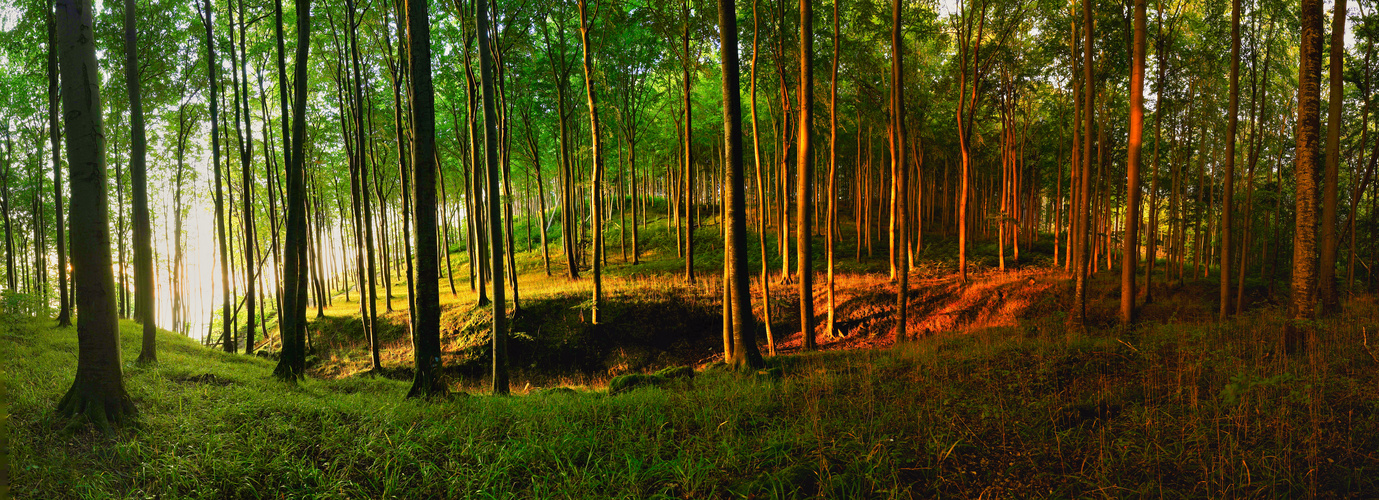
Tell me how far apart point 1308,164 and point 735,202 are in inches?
334

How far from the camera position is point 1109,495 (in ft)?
12.0

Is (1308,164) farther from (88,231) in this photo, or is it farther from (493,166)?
(88,231)

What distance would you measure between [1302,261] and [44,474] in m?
14.6

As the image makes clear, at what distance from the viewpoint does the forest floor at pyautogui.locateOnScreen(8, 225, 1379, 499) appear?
149 inches

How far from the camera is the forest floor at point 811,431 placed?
3777 mm

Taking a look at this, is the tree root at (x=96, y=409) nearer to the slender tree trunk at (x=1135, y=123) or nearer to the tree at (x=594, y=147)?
the tree at (x=594, y=147)

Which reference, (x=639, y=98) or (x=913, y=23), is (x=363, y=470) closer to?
(x=913, y=23)

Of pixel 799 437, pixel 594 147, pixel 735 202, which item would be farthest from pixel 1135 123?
pixel 594 147

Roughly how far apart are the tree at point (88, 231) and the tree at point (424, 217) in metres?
2.72

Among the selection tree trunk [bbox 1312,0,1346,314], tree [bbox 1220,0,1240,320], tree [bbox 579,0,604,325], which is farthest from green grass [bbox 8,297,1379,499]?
tree [bbox 579,0,604,325]

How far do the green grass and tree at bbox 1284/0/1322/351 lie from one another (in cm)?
170

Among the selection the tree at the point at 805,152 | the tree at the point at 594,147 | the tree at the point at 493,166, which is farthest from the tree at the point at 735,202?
the tree at the point at 594,147

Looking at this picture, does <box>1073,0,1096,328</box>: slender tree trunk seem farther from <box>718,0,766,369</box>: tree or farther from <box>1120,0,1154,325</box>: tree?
<box>718,0,766,369</box>: tree

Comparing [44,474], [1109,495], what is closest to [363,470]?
[44,474]
